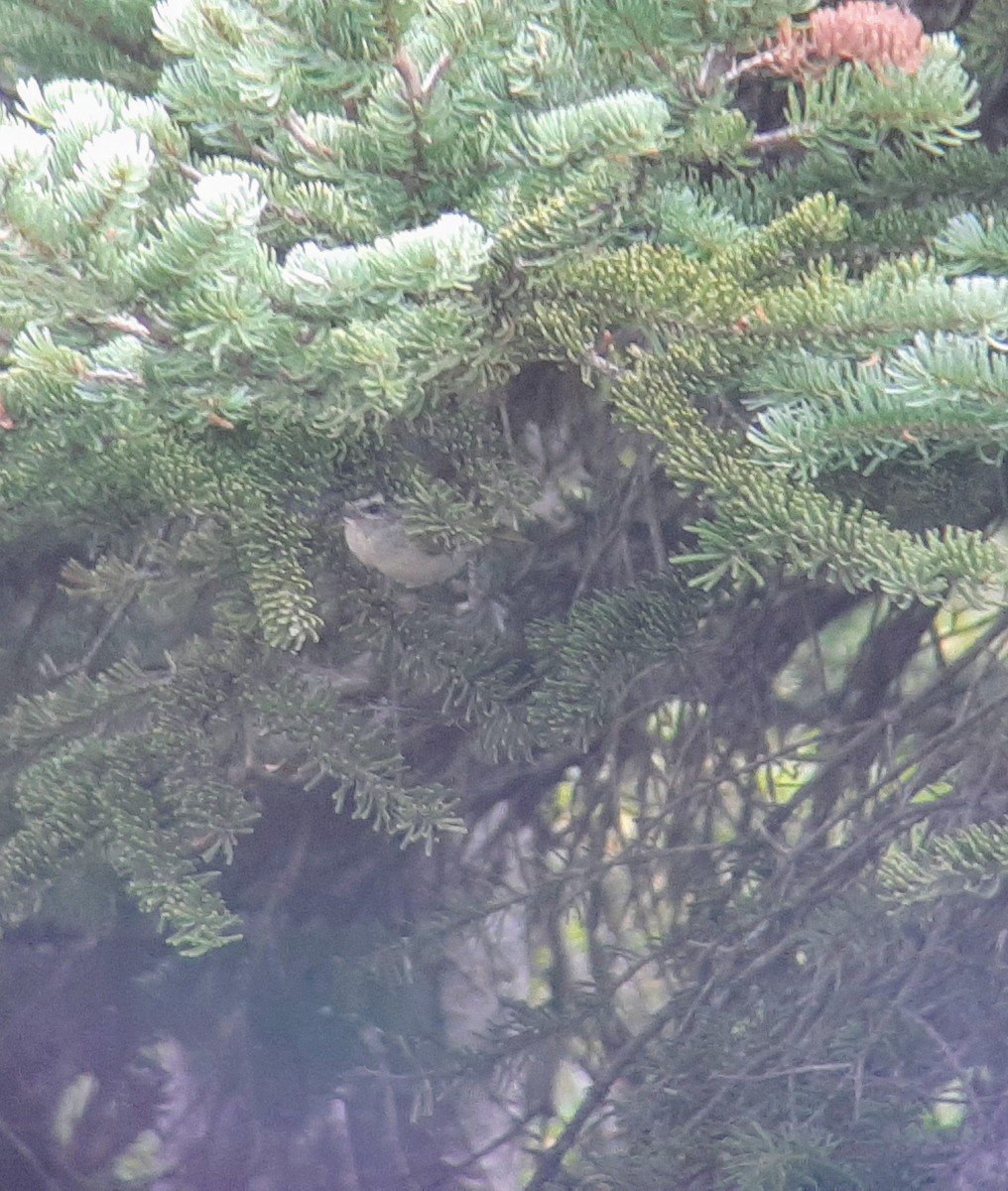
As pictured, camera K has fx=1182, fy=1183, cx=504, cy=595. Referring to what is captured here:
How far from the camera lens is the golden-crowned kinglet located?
1162mm

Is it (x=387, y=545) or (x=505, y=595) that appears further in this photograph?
A: (x=505, y=595)

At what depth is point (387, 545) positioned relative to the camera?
1182 millimetres

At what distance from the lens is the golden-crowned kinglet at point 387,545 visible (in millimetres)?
1162

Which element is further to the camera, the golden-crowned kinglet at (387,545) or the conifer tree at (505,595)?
the golden-crowned kinglet at (387,545)

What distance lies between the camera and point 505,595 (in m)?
1.44

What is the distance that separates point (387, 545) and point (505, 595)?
28 cm

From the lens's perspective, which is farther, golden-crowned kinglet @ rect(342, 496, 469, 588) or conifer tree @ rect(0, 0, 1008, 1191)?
golden-crowned kinglet @ rect(342, 496, 469, 588)

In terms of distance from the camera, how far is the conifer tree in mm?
752

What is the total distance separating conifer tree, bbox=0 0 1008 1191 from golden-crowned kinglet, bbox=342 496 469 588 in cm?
2

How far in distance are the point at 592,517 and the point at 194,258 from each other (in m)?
0.83

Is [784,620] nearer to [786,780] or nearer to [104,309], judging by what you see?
[786,780]

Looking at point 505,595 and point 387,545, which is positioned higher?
point 387,545

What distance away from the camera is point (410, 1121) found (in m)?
1.72

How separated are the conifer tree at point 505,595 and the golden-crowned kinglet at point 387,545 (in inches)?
0.7
